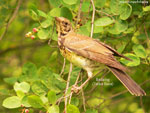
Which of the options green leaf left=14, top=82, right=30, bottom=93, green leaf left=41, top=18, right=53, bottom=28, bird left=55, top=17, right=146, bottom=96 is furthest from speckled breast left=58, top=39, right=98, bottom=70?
green leaf left=14, top=82, right=30, bottom=93

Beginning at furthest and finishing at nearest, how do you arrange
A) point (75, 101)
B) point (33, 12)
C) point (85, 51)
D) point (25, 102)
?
point (85, 51), point (33, 12), point (75, 101), point (25, 102)

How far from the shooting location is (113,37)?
4559 millimetres

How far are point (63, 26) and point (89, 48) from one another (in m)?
0.45

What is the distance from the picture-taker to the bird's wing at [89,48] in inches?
161

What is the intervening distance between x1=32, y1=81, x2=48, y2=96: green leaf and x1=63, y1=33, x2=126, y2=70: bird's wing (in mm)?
638

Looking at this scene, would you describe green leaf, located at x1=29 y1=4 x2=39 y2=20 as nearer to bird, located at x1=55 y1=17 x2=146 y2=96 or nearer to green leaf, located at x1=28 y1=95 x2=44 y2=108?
bird, located at x1=55 y1=17 x2=146 y2=96

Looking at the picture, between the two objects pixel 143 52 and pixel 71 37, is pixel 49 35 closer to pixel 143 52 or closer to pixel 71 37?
pixel 71 37

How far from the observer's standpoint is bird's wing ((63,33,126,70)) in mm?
4078

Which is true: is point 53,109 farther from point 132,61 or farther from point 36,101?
point 132,61

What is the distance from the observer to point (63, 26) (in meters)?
4.27

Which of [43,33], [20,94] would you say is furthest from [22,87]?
[43,33]

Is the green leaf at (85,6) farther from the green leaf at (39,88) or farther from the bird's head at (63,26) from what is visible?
the green leaf at (39,88)

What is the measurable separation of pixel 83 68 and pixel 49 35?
61 centimetres

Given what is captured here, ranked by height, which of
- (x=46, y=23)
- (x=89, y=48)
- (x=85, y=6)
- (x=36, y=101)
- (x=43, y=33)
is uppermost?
(x=85, y=6)
